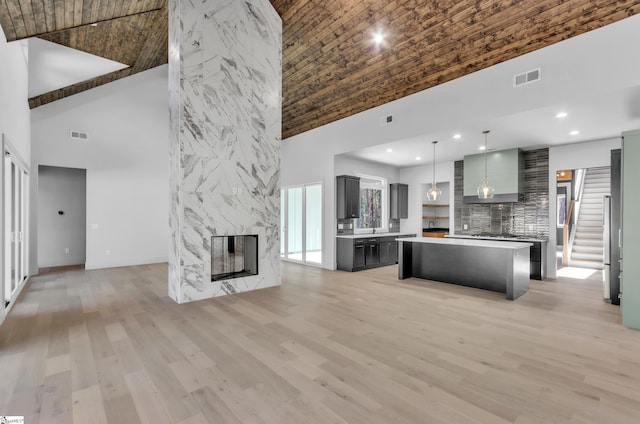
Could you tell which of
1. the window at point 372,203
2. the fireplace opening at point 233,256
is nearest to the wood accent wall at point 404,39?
the window at point 372,203

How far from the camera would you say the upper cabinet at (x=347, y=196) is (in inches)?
291

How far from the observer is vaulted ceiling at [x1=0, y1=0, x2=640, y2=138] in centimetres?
397

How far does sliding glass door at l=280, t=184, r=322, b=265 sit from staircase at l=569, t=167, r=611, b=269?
6727 mm

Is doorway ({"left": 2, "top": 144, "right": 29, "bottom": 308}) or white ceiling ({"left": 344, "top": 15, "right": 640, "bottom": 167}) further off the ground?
white ceiling ({"left": 344, "top": 15, "right": 640, "bottom": 167})

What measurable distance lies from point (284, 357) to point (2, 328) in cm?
353

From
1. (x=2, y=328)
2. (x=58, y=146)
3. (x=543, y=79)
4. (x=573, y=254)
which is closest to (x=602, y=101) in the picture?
(x=543, y=79)

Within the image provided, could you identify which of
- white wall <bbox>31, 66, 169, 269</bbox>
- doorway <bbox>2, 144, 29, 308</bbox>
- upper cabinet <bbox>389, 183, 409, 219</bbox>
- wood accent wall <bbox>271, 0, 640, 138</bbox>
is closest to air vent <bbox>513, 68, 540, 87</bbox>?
wood accent wall <bbox>271, 0, 640, 138</bbox>

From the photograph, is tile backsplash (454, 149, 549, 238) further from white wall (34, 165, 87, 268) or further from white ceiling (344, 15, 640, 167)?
white wall (34, 165, 87, 268)

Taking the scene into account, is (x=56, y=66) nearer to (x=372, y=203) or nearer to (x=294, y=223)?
(x=294, y=223)

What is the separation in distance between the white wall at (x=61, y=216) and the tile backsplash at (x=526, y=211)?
1010 centimetres

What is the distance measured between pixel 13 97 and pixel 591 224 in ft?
43.1

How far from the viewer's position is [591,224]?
8.61 m

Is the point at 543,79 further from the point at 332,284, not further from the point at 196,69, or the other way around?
the point at 196,69

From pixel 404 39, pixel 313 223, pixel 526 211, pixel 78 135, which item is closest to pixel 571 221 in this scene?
pixel 526 211
